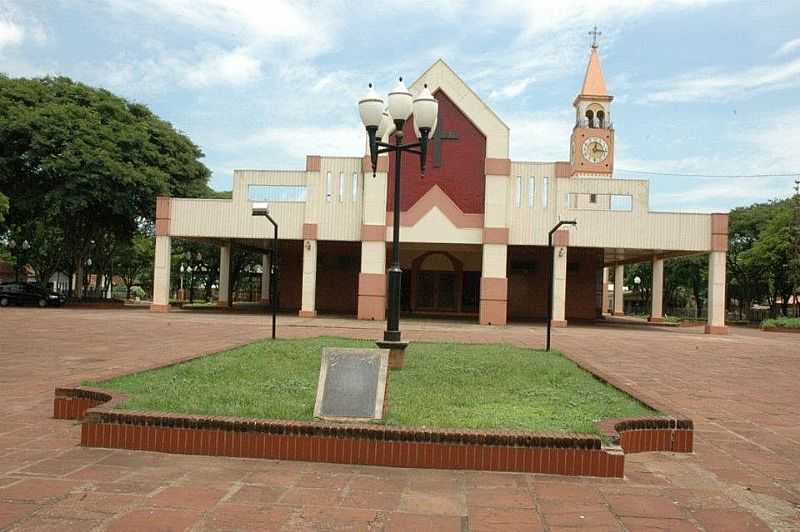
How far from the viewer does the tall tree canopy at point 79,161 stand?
2802 cm

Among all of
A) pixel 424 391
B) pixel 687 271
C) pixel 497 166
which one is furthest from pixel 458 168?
pixel 687 271

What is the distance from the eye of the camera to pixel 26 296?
32688mm

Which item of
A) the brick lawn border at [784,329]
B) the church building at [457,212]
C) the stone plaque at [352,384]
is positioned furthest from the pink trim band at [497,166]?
the stone plaque at [352,384]

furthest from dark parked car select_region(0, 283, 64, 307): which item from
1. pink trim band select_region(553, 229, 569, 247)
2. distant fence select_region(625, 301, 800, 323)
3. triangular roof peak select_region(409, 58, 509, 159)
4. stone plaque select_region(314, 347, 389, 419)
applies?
distant fence select_region(625, 301, 800, 323)

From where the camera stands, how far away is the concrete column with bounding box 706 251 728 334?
→ 82.6ft

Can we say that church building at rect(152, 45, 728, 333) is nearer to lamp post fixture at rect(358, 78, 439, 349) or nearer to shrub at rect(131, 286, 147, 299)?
lamp post fixture at rect(358, 78, 439, 349)

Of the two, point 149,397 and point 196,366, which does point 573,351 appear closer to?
point 196,366

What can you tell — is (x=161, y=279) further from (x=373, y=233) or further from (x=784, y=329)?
(x=784, y=329)

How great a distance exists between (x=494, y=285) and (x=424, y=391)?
60.5 feet

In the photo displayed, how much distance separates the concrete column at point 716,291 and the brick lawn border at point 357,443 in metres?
21.6

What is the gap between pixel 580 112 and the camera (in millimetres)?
46375

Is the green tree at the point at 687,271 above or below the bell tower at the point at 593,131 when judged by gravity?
below

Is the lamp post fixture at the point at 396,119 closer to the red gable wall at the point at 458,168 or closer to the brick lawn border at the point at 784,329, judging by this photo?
the red gable wall at the point at 458,168

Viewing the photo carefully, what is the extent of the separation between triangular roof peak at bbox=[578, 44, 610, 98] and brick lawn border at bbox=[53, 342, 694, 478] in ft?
144
